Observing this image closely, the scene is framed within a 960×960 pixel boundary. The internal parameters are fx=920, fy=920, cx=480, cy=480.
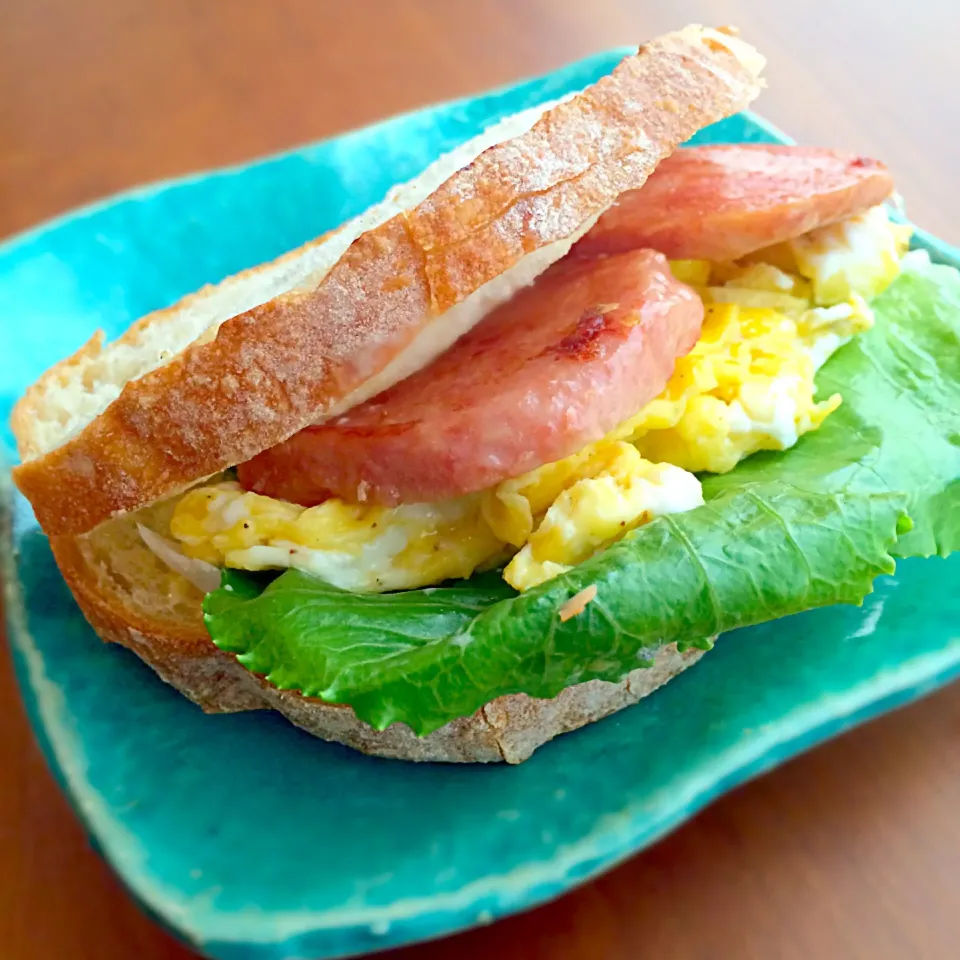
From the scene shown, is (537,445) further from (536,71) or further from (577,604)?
(536,71)

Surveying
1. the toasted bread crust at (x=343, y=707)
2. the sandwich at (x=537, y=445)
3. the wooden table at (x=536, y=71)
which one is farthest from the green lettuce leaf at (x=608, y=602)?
the wooden table at (x=536, y=71)

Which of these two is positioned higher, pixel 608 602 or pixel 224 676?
pixel 608 602

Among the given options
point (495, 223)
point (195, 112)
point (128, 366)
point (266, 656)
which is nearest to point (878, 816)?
point (266, 656)

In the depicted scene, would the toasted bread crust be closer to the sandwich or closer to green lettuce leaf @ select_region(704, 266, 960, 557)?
the sandwich

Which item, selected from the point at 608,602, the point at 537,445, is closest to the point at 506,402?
the point at 537,445

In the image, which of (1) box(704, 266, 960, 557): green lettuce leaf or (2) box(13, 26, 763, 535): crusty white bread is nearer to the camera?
(2) box(13, 26, 763, 535): crusty white bread

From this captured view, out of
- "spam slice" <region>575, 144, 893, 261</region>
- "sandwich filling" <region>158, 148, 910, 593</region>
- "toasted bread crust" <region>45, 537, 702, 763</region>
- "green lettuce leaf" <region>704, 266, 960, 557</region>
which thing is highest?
"spam slice" <region>575, 144, 893, 261</region>

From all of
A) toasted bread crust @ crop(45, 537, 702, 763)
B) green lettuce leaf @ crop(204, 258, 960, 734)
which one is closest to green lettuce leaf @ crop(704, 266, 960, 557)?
green lettuce leaf @ crop(204, 258, 960, 734)

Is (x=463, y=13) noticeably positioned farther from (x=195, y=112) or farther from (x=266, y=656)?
(x=266, y=656)
